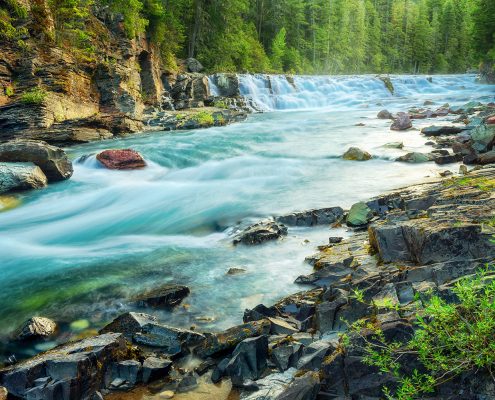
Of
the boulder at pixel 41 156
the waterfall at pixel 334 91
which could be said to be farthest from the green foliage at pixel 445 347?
the waterfall at pixel 334 91

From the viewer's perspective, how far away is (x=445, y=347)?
2740 millimetres

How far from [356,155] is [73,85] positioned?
1384cm

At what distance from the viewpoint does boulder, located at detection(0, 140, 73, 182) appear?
1181 centimetres

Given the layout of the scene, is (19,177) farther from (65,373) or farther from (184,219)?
(65,373)

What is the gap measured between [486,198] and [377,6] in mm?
108473

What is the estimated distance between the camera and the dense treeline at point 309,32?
30375 mm

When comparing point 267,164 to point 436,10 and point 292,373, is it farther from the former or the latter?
point 436,10

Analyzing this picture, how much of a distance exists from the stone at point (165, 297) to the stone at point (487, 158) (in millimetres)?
8398

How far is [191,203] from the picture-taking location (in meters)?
10.7

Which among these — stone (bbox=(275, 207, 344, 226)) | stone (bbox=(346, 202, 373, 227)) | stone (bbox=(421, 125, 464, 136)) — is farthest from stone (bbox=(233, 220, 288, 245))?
stone (bbox=(421, 125, 464, 136))

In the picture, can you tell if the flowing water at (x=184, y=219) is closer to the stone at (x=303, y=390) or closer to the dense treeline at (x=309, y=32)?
the stone at (x=303, y=390)

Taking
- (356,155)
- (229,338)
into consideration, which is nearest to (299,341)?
(229,338)

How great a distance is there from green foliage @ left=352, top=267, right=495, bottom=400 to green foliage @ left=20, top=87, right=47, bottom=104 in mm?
17250

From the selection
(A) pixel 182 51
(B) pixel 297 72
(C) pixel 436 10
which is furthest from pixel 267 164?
(C) pixel 436 10
